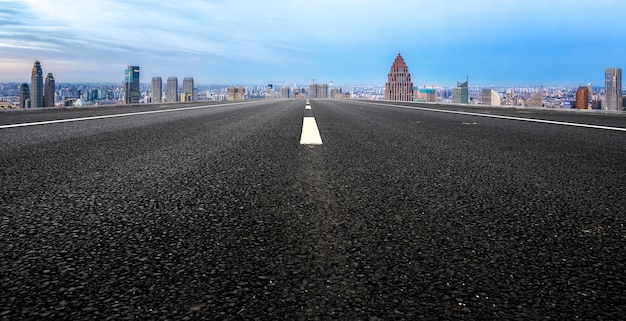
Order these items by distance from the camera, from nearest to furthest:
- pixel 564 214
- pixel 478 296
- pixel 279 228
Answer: pixel 478 296, pixel 279 228, pixel 564 214

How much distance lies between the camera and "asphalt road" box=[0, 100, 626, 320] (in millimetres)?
1035

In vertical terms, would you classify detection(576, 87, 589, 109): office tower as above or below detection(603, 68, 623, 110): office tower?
below

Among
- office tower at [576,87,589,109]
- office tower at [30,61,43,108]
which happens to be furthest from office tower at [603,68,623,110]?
office tower at [30,61,43,108]

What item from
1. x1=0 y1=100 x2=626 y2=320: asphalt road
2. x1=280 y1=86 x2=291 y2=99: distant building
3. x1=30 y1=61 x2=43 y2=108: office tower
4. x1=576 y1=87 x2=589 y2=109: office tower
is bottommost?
x1=0 y1=100 x2=626 y2=320: asphalt road

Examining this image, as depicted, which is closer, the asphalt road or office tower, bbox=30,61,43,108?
the asphalt road

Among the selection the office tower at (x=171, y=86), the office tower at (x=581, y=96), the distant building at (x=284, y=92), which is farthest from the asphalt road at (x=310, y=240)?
the distant building at (x=284, y=92)

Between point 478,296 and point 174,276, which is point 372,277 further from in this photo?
point 174,276

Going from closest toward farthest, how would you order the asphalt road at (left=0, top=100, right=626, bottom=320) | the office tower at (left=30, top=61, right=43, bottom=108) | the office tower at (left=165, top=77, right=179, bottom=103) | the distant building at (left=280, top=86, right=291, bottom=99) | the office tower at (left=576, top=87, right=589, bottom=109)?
the asphalt road at (left=0, top=100, right=626, bottom=320) < the office tower at (left=576, top=87, right=589, bottom=109) < the office tower at (left=30, top=61, right=43, bottom=108) < the office tower at (left=165, top=77, right=179, bottom=103) < the distant building at (left=280, top=86, right=291, bottom=99)

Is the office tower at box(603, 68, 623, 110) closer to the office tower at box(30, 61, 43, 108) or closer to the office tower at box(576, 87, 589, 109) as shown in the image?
the office tower at box(576, 87, 589, 109)

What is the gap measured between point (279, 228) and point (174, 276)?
0.49m

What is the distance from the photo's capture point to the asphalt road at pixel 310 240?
3.40ft

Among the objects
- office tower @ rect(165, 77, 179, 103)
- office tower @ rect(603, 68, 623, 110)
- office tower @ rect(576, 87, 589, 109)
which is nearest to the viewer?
office tower @ rect(576, 87, 589, 109)

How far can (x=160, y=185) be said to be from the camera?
232 cm

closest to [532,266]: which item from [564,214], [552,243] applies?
[552,243]
